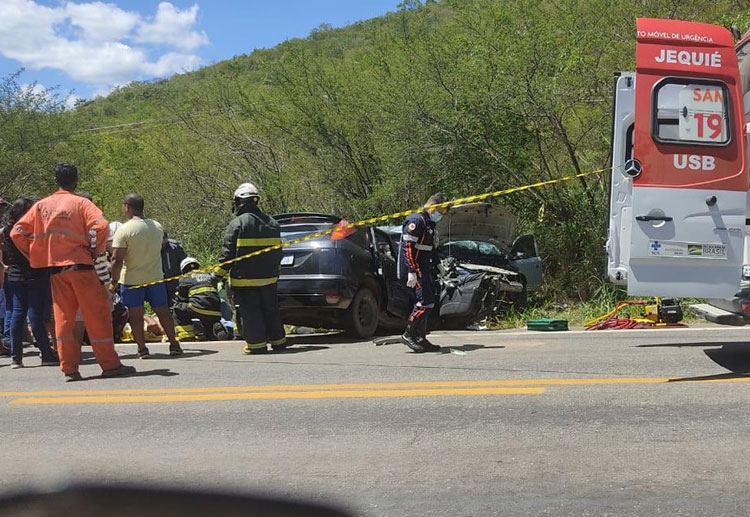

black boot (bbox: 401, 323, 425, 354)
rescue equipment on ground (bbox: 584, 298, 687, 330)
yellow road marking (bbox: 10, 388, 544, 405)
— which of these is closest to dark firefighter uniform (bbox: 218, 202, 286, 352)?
black boot (bbox: 401, 323, 425, 354)

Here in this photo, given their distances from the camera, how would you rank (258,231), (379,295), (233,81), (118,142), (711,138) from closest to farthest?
(711,138)
(258,231)
(379,295)
(233,81)
(118,142)

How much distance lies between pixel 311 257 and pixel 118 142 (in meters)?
20.6

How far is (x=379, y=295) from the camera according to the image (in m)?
11.2

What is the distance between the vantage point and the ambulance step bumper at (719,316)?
276 inches

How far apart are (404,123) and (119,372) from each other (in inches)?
377

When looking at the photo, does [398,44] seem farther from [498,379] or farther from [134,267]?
[498,379]

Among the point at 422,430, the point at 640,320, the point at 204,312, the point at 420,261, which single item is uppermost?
the point at 420,261

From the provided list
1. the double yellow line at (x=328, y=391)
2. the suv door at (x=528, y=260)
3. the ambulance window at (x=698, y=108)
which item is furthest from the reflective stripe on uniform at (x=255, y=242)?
the suv door at (x=528, y=260)

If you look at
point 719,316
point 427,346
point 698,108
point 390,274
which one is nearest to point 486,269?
point 390,274

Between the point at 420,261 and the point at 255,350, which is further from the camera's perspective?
the point at 255,350

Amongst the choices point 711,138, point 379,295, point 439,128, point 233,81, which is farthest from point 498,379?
point 233,81

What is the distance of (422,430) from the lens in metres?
5.49

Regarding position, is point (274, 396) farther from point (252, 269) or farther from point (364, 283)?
point (364, 283)

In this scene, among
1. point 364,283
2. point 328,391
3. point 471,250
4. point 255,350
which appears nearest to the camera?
point 328,391
